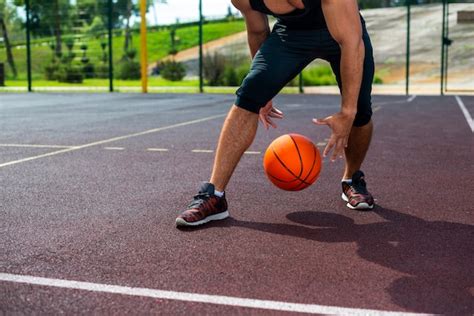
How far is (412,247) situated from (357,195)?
1.08 metres

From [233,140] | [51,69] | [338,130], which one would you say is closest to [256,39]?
[233,140]

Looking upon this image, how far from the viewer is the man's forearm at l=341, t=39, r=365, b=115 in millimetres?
3707

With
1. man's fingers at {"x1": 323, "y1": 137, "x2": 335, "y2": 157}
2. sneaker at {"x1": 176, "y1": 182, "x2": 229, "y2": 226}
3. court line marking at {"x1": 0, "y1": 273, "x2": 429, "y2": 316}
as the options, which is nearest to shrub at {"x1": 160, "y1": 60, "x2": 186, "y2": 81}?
sneaker at {"x1": 176, "y1": 182, "x2": 229, "y2": 226}

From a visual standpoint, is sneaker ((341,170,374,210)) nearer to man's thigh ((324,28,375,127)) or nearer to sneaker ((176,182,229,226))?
man's thigh ((324,28,375,127))

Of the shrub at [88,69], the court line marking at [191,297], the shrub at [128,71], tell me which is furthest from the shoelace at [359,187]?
the shrub at [128,71]

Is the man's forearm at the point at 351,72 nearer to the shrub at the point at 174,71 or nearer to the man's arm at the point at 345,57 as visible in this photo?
the man's arm at the point at 345,57

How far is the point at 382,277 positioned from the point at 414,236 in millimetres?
863

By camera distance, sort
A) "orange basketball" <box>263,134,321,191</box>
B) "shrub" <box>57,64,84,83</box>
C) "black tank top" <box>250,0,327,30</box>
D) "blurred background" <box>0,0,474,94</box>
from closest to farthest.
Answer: "black tank top" <box>250,0,327,30</box> → "orange basketball" <box>263,134,321,191</box> → "blurred background" <box>0,0,474,94</box> → "shrub" <box>57,64,84,83</box>

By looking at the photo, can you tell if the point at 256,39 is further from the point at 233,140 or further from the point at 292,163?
the point at 292,163

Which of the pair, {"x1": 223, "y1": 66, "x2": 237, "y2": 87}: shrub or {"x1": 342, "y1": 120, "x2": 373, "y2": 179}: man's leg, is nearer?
{"x1": 342, "y1": 120, "x2": 373, "y2": 179}: man's leg

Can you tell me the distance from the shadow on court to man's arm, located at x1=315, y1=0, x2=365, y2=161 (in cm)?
54

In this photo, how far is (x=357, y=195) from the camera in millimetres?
4652

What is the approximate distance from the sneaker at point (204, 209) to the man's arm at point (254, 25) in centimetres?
104

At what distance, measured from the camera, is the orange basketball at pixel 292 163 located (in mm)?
4383
